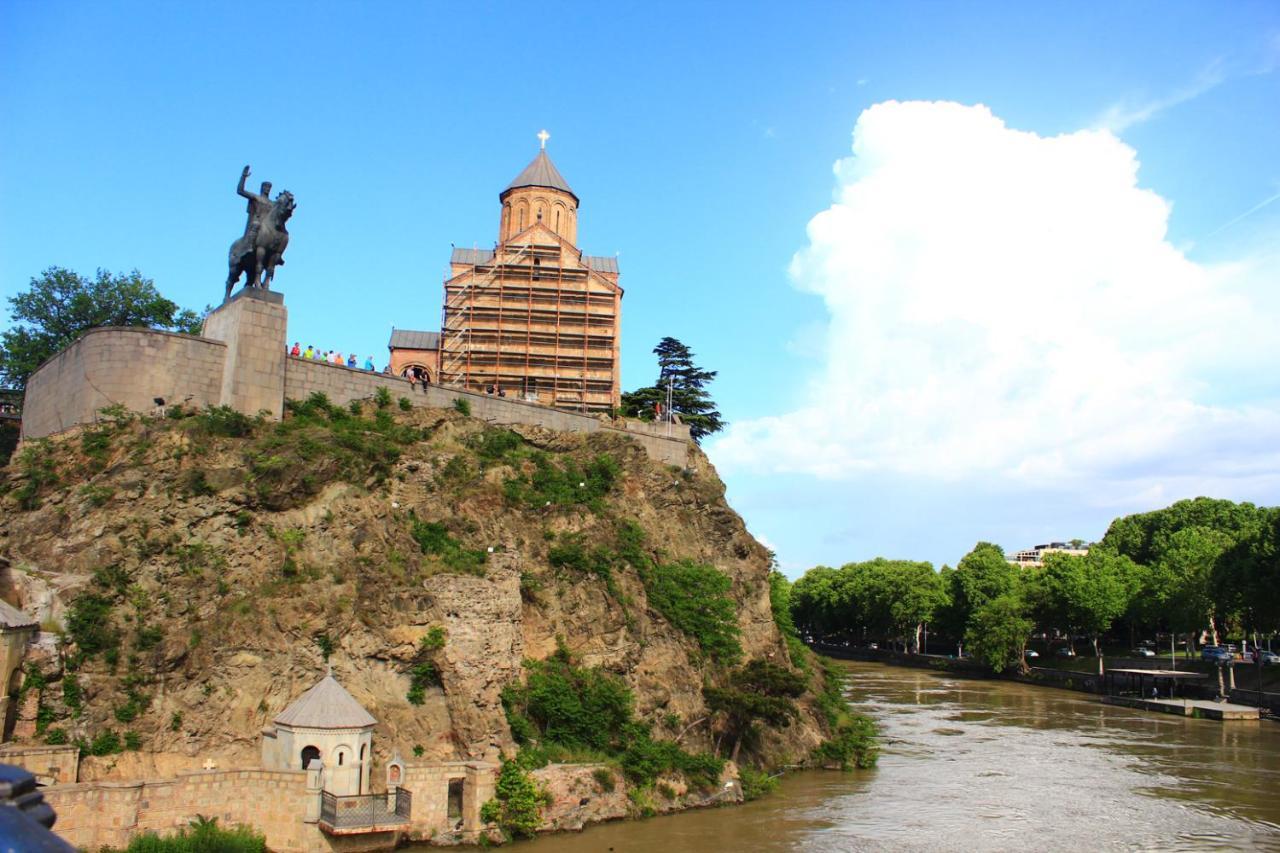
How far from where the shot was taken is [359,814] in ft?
75.5

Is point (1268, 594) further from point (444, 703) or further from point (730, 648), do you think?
point (444, 703)

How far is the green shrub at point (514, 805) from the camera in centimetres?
2519

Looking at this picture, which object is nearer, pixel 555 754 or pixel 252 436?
pixel 555 754

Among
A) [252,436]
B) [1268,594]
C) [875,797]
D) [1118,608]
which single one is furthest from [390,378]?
[1118,608]

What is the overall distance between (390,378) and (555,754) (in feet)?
49.3

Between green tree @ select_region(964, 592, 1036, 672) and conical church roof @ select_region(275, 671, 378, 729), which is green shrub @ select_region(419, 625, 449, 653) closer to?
conical church roof @ select_region(275, 671, 378, 729)

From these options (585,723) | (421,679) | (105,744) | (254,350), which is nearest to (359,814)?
(421,679)

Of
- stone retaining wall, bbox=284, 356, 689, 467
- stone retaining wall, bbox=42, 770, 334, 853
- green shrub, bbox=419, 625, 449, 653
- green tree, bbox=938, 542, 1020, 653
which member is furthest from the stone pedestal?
green tree, bbox=938, 542, 1020, 653

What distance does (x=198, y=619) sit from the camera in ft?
83.6

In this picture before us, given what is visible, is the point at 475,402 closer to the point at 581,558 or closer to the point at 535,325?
the point at 581,558

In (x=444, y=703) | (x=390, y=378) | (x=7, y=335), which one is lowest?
(x=444, y=703)

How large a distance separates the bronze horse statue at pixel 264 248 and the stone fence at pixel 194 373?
0.74 meters

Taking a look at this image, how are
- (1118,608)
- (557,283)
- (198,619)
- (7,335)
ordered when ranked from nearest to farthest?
(198,619), (7,335), (557,283), (1118,608)

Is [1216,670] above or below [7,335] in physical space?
below
